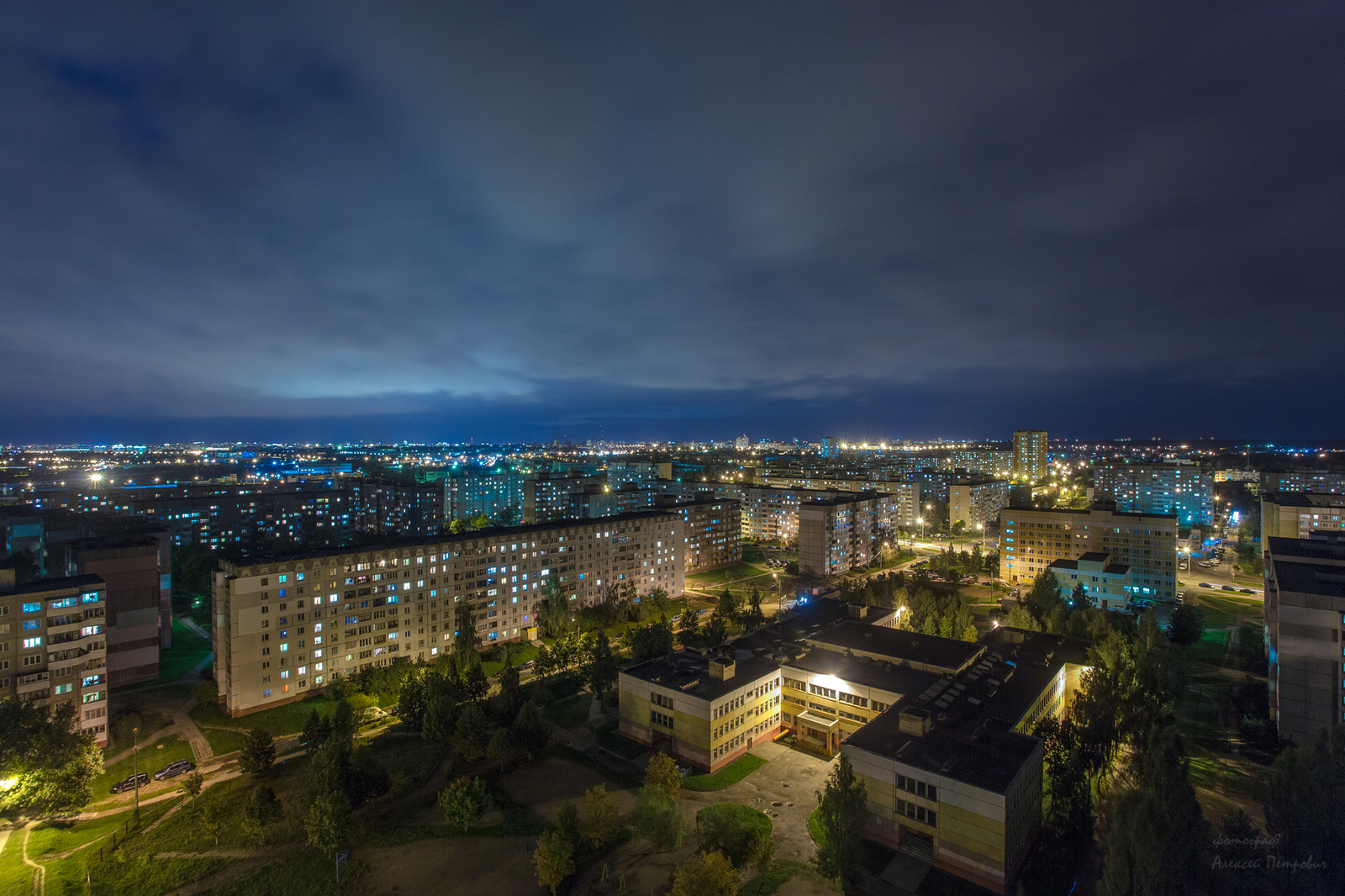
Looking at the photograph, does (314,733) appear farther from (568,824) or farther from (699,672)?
(699,672)

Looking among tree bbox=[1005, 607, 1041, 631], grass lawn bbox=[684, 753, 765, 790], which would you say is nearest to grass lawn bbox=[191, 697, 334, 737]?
grass lawn bbox=[684, 753, 765, 790]

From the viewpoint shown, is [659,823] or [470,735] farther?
[470,735]

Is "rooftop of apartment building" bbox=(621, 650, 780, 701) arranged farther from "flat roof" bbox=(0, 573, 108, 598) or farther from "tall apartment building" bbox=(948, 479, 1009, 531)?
"tall apartment building" bbox=(948, 479, 1009, 531)

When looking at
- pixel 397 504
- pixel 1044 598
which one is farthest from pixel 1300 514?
pixel 397 504

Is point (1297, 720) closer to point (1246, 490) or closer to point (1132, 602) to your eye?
point (1132, 602)

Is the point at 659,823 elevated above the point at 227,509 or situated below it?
below

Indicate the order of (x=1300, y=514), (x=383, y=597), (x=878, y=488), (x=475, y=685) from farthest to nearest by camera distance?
(x=878, y=488), (x=1300, y=514), (x=383, y=597), (x=475, y=685)

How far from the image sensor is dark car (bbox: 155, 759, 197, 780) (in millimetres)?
24188

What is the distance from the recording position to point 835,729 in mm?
25469

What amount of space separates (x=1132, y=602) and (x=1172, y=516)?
7.65 m

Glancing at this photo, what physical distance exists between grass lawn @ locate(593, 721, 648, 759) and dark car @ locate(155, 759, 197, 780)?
55.3ft

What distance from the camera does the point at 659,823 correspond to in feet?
59.2

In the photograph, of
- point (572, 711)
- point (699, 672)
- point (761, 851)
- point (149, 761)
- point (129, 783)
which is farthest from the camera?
point (572, 711)

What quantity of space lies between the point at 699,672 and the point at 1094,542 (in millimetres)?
41305
